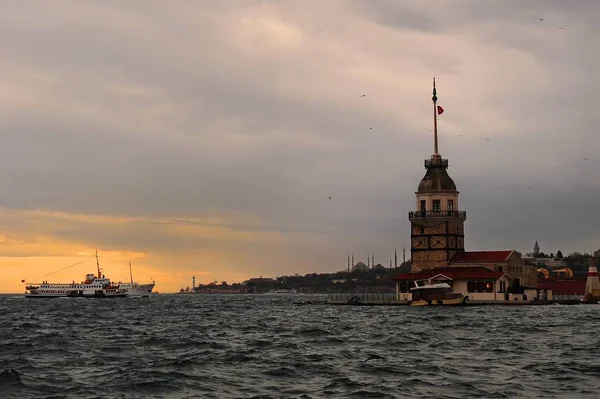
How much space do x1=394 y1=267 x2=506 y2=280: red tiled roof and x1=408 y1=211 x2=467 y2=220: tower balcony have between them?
28.1 ft

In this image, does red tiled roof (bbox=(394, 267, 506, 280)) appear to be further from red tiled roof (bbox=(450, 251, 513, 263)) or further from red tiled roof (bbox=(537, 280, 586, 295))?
red tiled roof (bbox=(537, 280, 586, 295))

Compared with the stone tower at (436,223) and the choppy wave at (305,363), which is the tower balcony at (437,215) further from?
the choppy wave at (305,363)

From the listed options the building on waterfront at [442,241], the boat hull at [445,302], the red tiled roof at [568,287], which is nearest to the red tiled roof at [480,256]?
the building on waterfront at [442,241]

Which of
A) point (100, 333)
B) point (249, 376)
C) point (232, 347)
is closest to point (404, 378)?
point (249, 376)

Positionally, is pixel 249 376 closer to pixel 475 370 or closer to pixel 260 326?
pixel 475 370

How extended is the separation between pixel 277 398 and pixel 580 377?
45.6 ft

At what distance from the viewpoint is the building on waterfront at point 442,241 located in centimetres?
12788

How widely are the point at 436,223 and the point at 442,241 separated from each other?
10.1 ft

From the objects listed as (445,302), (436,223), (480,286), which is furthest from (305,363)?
(436,223)

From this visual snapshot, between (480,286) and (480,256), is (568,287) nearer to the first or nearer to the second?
(480,256)

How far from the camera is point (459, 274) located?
401 feet

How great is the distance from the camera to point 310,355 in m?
45.2

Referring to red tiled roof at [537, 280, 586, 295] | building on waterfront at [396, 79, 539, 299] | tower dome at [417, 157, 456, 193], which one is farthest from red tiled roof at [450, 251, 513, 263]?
red tiled roof at [537, 280, 586, 295]

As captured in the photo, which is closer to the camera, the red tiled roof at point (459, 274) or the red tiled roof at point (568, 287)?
the red tiled roof at point (459, 274)
